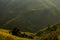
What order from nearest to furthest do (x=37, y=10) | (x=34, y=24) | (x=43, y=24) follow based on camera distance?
(x=43, y=24) < (x=34, y=24) < (x=37, y=10)

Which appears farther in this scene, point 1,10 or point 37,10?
point 37,10

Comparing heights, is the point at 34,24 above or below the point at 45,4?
below

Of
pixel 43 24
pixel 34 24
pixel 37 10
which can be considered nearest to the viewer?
pixel 43 24

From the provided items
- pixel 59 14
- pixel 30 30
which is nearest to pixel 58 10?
pixel 59 14

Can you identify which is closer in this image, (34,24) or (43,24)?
(43,24)

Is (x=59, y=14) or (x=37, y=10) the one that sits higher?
(x=37, y=10)

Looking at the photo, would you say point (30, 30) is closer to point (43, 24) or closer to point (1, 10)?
point (43, 24)

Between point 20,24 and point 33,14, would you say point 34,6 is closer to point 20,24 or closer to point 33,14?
point 33,14

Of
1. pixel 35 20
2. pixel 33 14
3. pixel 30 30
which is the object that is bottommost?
pixel 30 30

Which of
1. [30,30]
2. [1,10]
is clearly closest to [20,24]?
[30,30]
